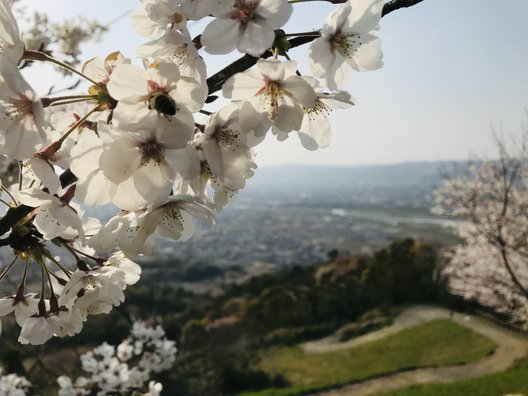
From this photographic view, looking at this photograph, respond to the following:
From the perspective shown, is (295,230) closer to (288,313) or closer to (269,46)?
(288,313)

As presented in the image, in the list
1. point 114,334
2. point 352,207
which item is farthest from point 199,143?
point 352,207

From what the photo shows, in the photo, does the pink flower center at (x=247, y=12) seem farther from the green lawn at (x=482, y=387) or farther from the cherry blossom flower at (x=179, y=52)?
the green lawn at (x=482, y=387)

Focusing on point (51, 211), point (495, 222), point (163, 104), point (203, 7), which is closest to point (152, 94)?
point (163, 104)

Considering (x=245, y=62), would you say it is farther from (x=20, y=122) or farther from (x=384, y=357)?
(x=384, y=357)

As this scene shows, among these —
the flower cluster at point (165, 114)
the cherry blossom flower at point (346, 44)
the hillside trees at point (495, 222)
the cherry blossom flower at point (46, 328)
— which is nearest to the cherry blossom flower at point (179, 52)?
the flower cluster at point (165, 114)

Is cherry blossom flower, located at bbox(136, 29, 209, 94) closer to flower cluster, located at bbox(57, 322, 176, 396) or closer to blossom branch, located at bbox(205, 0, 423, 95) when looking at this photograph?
blossom branch, located at bbox(205, 0, 423, 95)
